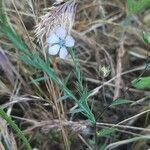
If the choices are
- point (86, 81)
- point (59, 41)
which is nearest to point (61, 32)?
point (59, 41)

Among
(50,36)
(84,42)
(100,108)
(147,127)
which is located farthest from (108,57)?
(50,36)

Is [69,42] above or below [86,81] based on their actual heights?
above

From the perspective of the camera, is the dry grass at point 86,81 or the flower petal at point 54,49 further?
the dry grass at point 86,81

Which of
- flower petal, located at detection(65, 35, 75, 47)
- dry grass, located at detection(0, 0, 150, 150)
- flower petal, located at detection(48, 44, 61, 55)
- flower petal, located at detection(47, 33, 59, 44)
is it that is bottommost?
dry grass, located at detection(0, 0, 150, 150)

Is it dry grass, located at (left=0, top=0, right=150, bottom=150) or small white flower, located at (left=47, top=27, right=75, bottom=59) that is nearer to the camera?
small white flower, located at (left=47, top=27, right=75, bottom=59)

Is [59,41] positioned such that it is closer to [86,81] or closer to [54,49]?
[54,49]

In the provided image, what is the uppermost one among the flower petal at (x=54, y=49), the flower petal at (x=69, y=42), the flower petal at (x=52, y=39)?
the flower petal at (x=52, y=39)
